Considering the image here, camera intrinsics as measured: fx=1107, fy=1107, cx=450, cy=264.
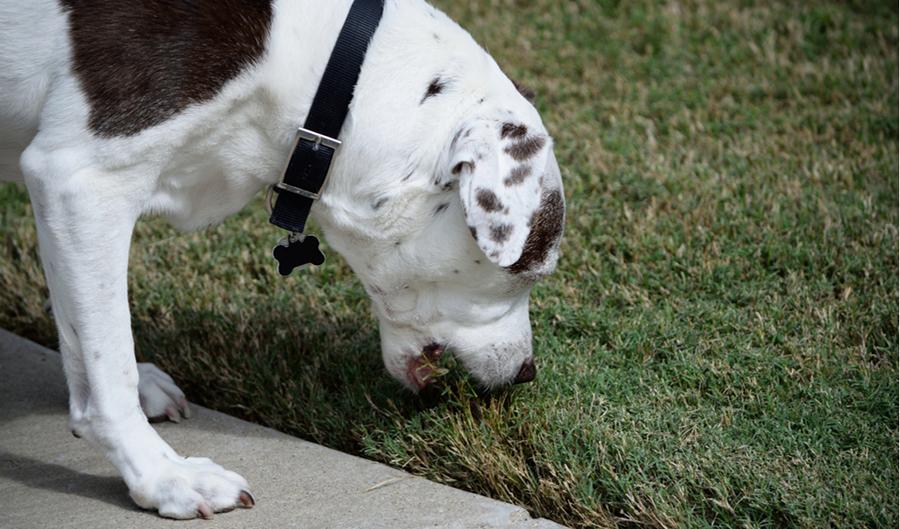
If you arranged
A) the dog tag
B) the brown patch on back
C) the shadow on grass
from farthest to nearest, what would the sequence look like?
1. the shadow on grass
2. the dog tag
3. the brown patch on back

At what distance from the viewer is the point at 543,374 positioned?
12.3 ft

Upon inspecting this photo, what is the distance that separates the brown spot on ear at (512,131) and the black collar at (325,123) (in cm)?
43

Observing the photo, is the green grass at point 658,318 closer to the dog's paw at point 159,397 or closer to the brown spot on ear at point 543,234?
the dog's paw at point 159,397

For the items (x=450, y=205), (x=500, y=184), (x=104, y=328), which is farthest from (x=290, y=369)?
(x=500, y=184)

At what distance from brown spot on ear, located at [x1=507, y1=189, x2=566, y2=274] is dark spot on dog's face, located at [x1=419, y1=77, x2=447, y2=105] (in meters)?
0.43

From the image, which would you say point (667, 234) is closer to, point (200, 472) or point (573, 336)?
point (573, 336)

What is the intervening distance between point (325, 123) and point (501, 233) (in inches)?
23.0

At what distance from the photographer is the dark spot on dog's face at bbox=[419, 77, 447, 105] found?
10.3 feet

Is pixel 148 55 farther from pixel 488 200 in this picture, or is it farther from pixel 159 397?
pixel 159 397

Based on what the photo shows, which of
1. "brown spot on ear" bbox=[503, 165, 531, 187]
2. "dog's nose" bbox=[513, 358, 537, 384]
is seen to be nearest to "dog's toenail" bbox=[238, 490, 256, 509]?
"dog's nose" bbox=[513, 358, 537, 384]

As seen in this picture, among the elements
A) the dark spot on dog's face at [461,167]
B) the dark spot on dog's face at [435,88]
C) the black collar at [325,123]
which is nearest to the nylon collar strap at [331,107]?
the black collar at [325,123]

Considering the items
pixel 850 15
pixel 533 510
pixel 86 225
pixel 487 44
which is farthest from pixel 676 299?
pixel 850 15

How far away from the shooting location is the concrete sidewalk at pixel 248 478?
121 inches

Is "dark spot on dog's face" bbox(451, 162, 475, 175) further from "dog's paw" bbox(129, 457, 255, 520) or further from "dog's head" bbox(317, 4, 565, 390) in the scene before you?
"dog's paw" bbox(129, 457, 255, 520)
